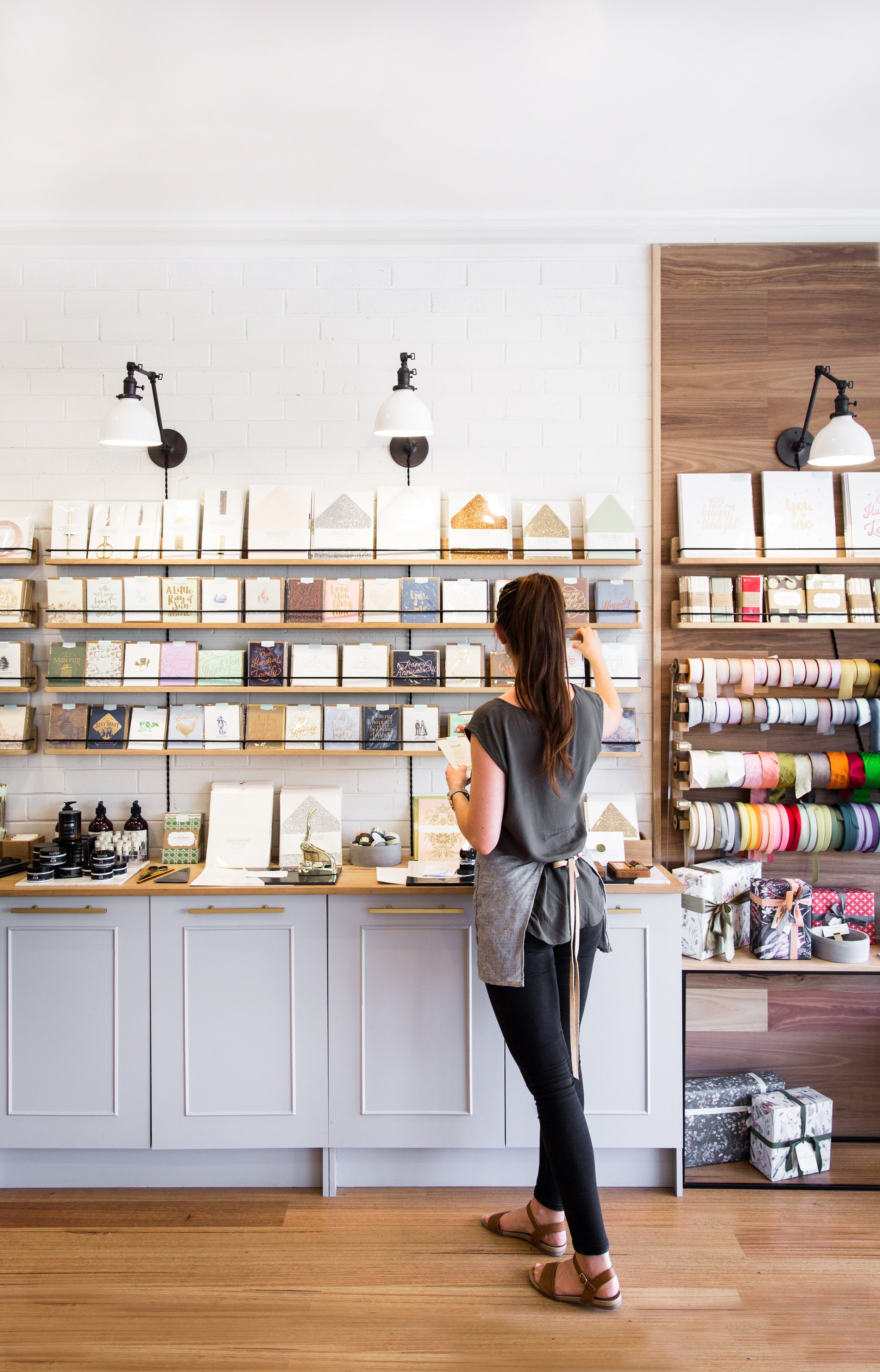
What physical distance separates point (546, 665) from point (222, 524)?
61.6 inches

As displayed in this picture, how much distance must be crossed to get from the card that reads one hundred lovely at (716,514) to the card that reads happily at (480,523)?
0.64 m

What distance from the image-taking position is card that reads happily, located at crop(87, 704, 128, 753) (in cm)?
306

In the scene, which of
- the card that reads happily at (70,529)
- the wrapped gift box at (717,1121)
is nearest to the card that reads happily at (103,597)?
the card that reads happily at (70,529)

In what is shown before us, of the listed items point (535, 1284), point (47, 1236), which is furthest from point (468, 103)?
point (47, 1236)

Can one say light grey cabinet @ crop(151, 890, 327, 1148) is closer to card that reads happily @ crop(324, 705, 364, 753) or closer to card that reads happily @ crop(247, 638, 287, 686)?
card that reads happily @ crop(324, 705, 364, 753)

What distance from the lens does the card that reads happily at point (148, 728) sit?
306 cm

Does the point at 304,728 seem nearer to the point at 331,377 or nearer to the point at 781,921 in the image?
the point at 331,377

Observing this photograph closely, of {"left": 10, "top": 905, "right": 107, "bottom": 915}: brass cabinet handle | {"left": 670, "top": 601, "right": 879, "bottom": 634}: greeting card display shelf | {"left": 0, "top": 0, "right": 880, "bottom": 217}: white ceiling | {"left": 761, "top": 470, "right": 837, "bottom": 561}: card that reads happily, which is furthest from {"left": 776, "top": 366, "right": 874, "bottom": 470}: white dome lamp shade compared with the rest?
{"left": 10, "top": 905, "right": 107, "bottom": 915}: brass cabinet handle

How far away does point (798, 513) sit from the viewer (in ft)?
10.1

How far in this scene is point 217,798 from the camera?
3061 millimetres

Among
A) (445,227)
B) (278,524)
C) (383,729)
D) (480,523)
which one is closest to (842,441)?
(480,523)

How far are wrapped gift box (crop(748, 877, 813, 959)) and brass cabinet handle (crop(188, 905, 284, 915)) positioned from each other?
158cm

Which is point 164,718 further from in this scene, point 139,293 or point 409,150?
point 409,150

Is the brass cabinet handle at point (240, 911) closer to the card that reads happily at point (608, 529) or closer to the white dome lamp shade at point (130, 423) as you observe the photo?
the white dome lamp shade at point (130, 423)
